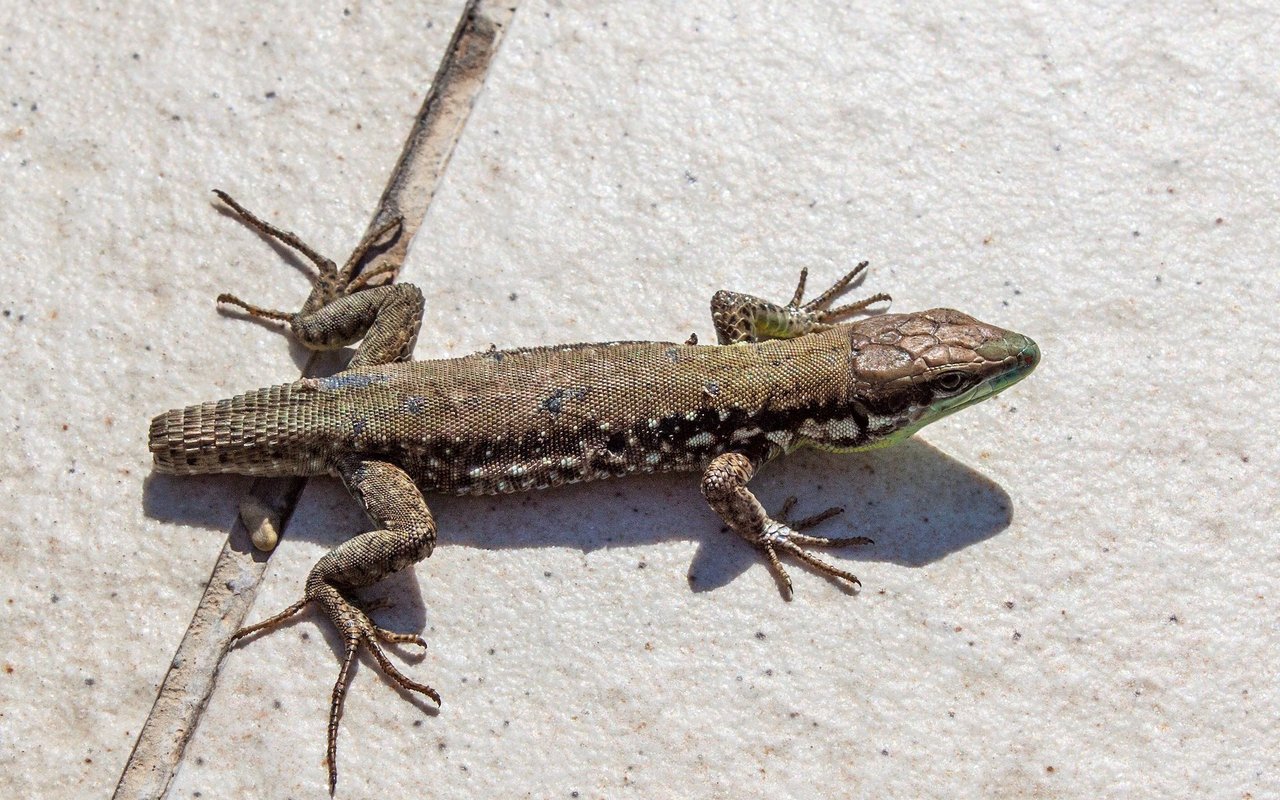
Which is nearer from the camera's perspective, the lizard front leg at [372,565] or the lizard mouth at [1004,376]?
the lizard front leg at [372,565]

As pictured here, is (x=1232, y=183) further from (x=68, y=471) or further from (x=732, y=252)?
(x=68, y=471)

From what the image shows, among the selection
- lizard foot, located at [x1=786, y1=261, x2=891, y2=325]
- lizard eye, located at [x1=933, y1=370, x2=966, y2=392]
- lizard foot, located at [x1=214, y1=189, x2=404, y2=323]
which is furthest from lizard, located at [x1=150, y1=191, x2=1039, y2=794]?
lizard foot, located at [x1=786, y1=261, x2=891, y2=325]

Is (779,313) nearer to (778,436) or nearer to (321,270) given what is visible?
(778,436)

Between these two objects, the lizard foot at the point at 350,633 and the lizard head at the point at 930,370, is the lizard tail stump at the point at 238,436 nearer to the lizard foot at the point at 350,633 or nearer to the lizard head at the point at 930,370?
the lizard foot at the point at 350,633

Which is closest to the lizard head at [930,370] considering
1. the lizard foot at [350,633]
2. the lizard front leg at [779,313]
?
the lizard front leg at [779,313]

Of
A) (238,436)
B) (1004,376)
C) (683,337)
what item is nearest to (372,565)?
(238,436)

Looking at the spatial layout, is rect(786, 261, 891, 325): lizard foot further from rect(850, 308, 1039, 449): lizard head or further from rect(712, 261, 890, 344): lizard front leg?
rect(850, 308, 1039, 449): lizard head

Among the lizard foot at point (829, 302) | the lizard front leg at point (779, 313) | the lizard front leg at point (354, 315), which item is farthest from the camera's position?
the lizard foot at point (829, 302)
